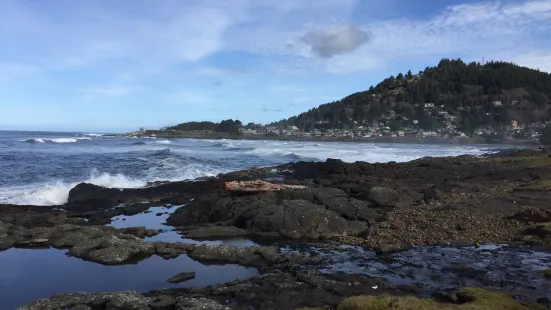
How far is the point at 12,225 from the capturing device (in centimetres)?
1731

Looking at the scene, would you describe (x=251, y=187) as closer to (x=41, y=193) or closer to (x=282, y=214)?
(x=282, y=214)

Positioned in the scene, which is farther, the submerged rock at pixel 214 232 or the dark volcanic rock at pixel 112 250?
the submerged rock at pixel 214 232

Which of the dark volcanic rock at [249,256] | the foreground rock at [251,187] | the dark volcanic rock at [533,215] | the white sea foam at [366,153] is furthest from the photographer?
the white sea foam at [366,153]

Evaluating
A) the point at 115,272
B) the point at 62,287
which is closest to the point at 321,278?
the point at 115,272

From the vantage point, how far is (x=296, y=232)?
17047 mm

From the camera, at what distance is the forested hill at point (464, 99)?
142000mm

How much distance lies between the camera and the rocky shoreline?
391 inches

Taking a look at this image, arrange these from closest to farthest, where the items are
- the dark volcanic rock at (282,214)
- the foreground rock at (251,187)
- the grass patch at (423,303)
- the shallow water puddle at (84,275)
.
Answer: the grass patch at (423,303) < the shallow water puddle at (84,275) < the dark volcanic rock at (282,214) < the foreground rock at (251,187)

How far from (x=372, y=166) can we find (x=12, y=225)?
26110 millimetres

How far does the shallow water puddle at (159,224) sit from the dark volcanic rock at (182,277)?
3.64m

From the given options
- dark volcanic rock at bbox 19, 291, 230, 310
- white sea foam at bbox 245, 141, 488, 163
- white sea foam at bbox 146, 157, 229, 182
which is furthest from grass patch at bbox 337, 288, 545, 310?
white sea foam at bbox 245, 141, 488, 163

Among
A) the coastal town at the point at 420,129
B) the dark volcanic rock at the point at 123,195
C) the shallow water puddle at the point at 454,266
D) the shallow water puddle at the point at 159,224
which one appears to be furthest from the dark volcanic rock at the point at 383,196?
the coastal town at the point at 420,129

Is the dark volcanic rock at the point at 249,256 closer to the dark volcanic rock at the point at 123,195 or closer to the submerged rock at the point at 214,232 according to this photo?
the submerged rock at the point at 214,232

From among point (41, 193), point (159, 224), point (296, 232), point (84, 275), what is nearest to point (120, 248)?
point (84, 275)
